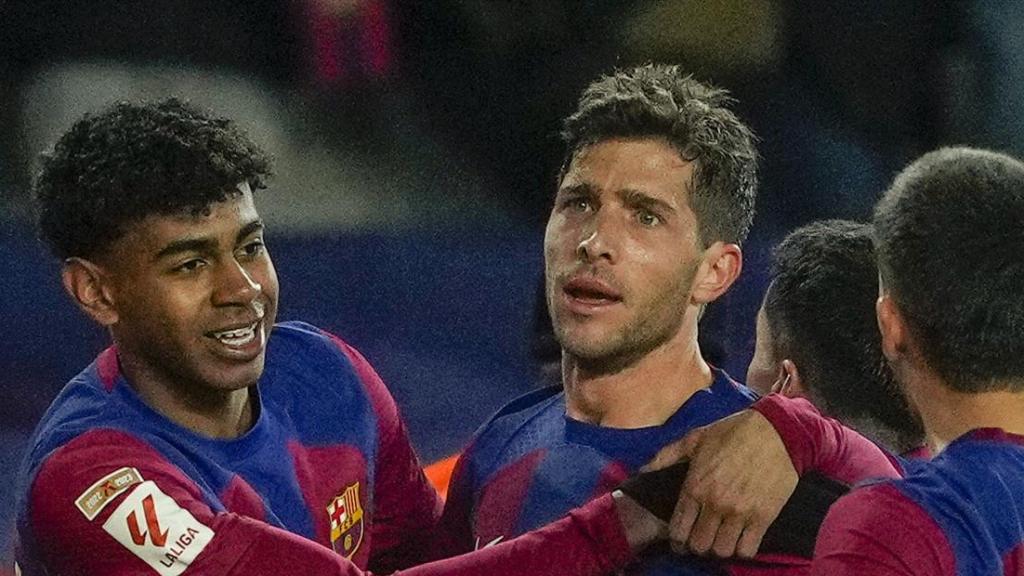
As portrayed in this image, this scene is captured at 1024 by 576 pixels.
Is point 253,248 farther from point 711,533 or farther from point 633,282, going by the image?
point 711,533

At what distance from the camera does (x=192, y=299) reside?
2100mm

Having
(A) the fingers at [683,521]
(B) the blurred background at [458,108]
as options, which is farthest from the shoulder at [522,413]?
(B) the blurred background at [458,108]

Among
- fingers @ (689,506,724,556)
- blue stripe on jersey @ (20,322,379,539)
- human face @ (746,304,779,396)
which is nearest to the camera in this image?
fingers @ (689,506,724,556)

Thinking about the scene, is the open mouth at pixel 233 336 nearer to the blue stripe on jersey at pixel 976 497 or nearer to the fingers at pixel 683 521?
the fingers at pixel 683 521

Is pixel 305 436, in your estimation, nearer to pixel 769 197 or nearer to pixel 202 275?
pixel 202 275

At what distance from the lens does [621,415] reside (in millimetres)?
2111

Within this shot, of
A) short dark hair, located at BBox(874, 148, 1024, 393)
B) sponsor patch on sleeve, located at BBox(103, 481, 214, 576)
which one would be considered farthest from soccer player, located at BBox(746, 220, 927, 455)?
sponsor patch on sleeve, located at BBox(103, 481, 214, 576)

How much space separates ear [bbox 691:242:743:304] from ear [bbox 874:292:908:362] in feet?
1.52

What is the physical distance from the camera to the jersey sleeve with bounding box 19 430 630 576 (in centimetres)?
192

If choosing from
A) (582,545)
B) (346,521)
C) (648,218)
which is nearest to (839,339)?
(648,218)

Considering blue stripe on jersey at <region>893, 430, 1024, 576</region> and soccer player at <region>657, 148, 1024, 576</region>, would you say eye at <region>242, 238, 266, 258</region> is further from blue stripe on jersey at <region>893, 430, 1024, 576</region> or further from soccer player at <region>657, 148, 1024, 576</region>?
blue stripe on jersey at <region>893, 430, 1024, 576</region>

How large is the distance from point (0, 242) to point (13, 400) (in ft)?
1.54

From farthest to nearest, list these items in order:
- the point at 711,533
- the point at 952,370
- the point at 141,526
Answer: the point at 141,526
the point at 711,533
the point at 952,370

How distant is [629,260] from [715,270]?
14cm
